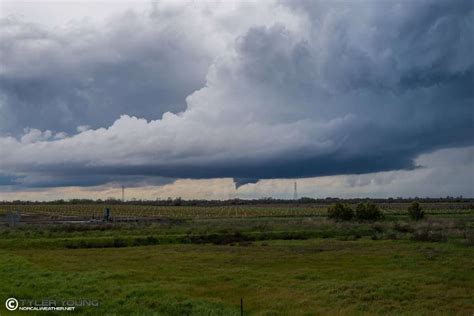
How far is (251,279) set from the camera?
110 feet

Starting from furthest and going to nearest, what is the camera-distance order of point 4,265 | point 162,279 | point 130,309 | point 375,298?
point 4,265
point 162,279
point 375,298
point 130,309

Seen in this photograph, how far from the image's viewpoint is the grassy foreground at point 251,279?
26109mm

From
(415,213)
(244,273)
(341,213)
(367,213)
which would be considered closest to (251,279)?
(244,273)

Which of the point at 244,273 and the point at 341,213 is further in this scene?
the point at 341,213

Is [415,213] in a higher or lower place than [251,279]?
higher

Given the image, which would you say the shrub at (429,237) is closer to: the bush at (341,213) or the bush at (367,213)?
the bush at (341,213)

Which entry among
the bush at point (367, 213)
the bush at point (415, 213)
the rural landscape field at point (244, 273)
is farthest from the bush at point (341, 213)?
the rural landscape field at point (244, 273)

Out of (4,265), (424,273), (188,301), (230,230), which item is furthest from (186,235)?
(188,301)

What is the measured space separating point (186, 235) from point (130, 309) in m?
38.5

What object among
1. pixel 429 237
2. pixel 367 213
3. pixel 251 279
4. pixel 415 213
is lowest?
pixel 251 279

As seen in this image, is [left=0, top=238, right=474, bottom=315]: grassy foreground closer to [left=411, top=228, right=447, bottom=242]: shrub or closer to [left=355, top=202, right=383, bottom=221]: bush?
[left=411, top=228, right=447, bottom=242]: shrub

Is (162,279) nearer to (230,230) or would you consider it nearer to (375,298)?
(375,298)

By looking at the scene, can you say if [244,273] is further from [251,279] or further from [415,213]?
[415,213]

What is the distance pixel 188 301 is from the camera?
26109 mm
